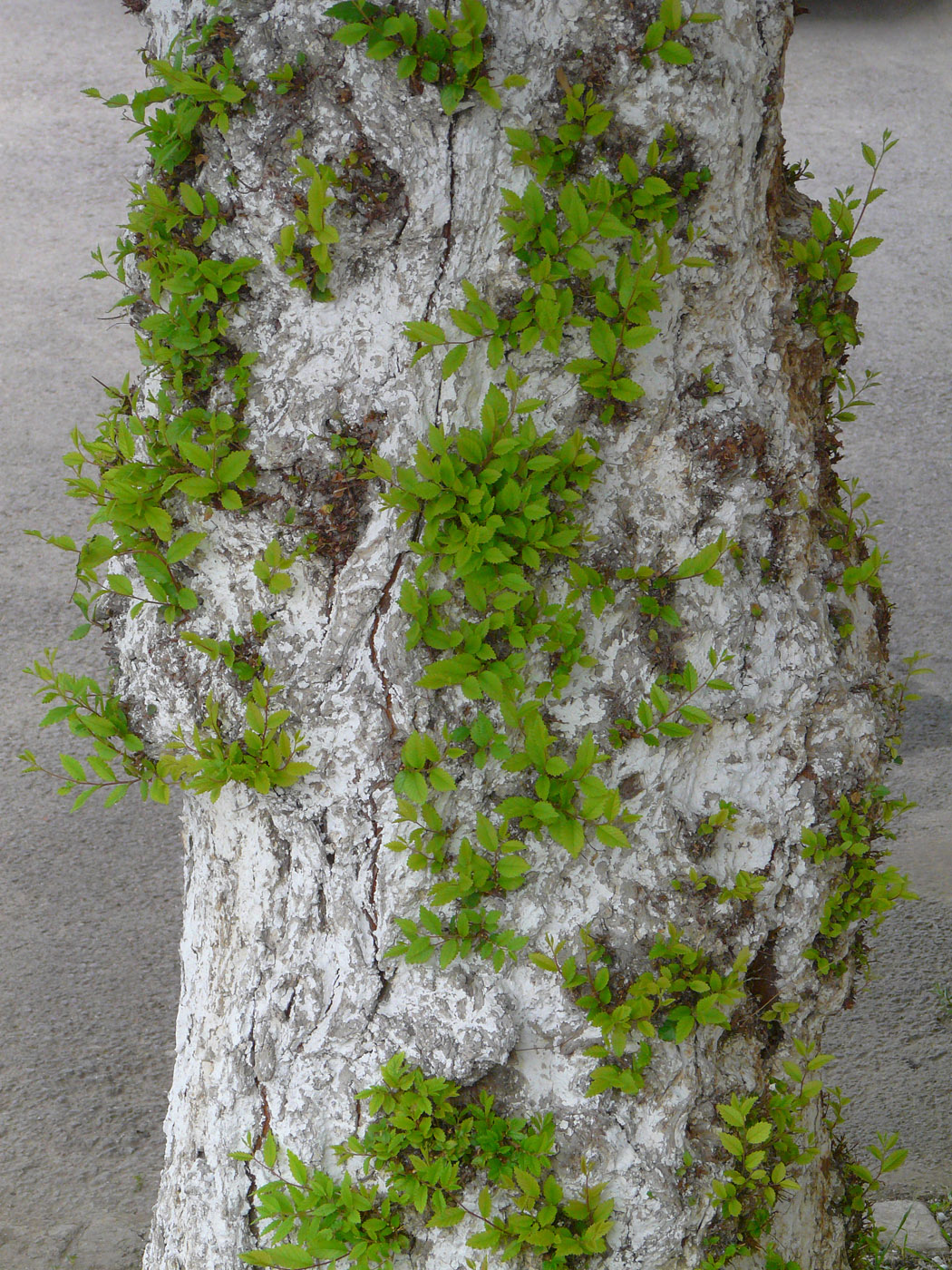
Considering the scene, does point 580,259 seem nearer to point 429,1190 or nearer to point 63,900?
point 429,1190

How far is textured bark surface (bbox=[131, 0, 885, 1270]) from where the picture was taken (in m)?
1.57

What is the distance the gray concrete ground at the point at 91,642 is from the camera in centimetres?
333

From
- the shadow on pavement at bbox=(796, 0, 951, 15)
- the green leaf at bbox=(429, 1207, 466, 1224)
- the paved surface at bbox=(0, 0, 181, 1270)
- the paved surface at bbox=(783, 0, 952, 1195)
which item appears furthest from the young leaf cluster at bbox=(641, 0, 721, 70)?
the shadow on pavement at bbox=(796, 0, 951, 15)

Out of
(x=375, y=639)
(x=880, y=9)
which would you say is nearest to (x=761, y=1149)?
(x=375, y=639)

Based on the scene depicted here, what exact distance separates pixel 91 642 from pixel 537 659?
163 inches

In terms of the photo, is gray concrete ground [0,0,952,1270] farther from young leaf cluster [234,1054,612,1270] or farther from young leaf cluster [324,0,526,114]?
young leaf cluster [324,0,526,114]

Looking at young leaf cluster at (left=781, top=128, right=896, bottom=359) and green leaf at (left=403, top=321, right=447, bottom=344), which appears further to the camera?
young leaf cluster at (left=781, top=128, right=896, bottom=359)

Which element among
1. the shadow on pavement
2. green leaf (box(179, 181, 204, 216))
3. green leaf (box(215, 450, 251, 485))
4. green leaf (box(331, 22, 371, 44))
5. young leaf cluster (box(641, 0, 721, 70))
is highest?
the shadow on pavement

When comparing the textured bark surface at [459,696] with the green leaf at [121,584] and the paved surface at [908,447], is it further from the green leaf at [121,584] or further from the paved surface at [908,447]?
the paved surface at [908,447]

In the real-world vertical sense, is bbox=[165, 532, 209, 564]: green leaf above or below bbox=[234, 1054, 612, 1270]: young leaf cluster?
above

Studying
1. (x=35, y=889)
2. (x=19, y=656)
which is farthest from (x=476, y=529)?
(x=19, y=656)

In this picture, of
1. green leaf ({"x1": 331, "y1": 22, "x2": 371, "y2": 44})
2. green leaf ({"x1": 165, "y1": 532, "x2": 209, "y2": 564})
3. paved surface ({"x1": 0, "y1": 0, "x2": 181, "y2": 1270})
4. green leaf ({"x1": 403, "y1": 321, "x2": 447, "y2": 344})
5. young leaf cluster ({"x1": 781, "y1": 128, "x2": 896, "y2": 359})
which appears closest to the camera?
green leaf ({"x1": 331, "y1": 22, "x2": 371, "y2": 44})

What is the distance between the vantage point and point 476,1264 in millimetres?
1798

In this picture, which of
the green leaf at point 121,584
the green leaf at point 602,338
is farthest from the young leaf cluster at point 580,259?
the green leaf at point 121,584
